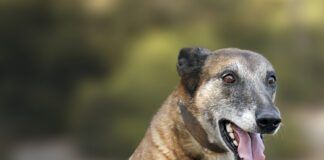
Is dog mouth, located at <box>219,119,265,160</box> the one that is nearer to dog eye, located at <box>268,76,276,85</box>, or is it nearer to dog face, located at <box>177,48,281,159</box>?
dog face, located at <box>177,48,281,159</box>

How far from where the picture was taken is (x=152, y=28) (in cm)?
2481

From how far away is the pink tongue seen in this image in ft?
24.5

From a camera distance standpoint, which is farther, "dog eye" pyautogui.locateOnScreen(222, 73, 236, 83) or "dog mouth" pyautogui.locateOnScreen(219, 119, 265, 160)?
"dog eye" pyautogui.locateOnScreen(222, 73, 236, 83)

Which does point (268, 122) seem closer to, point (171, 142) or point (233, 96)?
point (233, 96)

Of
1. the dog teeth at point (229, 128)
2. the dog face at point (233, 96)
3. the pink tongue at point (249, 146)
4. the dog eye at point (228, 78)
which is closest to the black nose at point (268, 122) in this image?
the dog face at point (233, 96)

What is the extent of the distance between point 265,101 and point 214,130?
48cm

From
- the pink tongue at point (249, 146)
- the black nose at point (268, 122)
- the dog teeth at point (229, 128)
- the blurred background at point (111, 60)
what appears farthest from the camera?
the blurred background at point (111, 60)

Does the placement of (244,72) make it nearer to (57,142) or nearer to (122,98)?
(122,98)

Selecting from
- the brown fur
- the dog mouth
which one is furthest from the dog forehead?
the dog mouth

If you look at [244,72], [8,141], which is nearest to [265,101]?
[244,72]

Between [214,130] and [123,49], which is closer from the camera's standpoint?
[214,130]

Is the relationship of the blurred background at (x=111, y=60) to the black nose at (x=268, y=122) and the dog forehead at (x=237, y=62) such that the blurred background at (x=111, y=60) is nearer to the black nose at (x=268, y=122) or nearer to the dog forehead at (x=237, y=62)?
the dog forehead at (x=237, y=62)

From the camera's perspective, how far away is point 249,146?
754cm

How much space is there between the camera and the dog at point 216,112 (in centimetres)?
754
